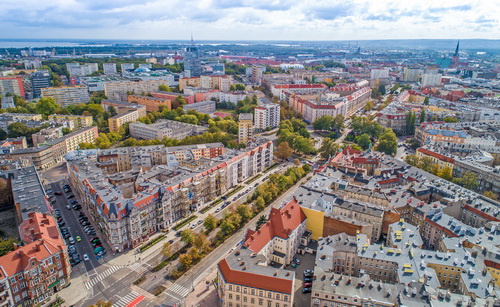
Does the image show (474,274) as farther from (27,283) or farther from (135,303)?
(27,283)

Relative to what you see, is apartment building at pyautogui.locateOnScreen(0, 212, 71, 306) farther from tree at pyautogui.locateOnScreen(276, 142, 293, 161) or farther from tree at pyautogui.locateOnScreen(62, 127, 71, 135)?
tree at pyautogui.locateOnScreen(62, 127, 71, 135)

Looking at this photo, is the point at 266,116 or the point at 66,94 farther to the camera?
the point at 66,94

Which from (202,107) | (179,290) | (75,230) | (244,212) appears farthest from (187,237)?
(202,107)

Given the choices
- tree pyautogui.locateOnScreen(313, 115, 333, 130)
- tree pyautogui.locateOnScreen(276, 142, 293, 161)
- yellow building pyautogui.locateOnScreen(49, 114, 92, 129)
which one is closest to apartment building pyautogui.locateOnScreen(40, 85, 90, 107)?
yellow building pyautogui.locateOnScreen(49, 114, 92, 129)

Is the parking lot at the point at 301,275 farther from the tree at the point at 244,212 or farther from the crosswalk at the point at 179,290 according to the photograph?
the crosswalk at the point at 179,290

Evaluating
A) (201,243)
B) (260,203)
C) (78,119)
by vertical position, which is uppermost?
(78,119)

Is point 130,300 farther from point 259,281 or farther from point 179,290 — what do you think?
point 259,281

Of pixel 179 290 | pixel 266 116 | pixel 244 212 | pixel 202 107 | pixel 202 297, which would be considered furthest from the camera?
pixel 202 107
